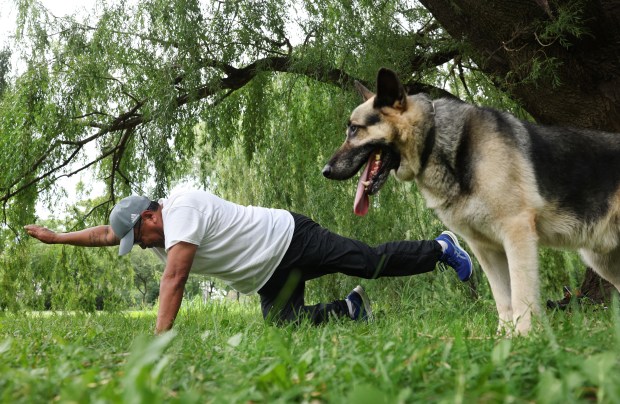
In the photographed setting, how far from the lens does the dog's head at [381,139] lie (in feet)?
13.2

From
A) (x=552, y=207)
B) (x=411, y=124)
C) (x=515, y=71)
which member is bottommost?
(x=552, y=207)

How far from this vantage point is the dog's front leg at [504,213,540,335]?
11.5 ft

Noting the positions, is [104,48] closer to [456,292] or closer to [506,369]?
[456,292]

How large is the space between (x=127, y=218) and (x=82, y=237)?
0.89 meters

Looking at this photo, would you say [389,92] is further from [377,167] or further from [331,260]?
[331,260]

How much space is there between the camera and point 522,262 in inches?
139

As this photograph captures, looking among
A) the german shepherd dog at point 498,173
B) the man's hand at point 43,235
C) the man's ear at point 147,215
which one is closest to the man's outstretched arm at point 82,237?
the man's hand at point 43,235

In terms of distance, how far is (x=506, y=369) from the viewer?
5.74 feet

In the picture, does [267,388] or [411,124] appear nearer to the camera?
[267,388]

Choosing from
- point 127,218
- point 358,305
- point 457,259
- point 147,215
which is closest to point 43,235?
point 127,218

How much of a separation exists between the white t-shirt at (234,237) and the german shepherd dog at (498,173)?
3.21 ft

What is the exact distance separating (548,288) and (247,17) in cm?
489

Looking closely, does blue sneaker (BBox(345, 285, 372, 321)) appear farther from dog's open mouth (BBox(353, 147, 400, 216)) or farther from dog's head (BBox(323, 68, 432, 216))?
dog's open mouth (BBox(353, 147, 400, 216))

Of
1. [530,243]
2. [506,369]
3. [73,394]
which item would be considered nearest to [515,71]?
[530,243]
